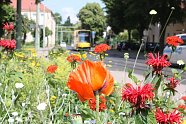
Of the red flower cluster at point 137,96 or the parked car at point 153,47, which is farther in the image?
the parked car at point 153,47

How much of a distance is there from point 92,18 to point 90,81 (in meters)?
115

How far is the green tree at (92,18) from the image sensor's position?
372 ft

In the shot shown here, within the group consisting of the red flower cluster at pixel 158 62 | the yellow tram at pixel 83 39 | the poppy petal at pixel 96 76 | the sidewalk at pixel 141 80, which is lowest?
the yellow tram at pixel 83 39

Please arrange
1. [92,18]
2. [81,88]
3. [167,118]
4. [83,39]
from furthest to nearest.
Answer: [92,18]
[83,39]
[167,118]
[81,88]

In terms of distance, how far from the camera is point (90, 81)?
5.15ft

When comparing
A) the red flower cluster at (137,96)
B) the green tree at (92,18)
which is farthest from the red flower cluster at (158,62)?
the green tree at (92,18)

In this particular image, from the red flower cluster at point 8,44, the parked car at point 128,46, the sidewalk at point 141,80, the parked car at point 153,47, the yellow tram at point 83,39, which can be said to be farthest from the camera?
the parked car at point 128,46

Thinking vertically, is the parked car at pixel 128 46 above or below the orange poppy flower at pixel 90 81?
below

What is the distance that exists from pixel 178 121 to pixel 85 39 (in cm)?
5659

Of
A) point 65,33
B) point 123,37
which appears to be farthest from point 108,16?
point 65,33

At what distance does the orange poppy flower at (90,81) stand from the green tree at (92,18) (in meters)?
108

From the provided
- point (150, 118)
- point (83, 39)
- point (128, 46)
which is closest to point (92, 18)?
point (128, 46)

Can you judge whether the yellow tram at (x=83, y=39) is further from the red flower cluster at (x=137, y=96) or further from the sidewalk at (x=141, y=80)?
the red flower cluster at (x=137, y=96)

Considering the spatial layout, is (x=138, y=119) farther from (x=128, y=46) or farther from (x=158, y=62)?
(x=128, y=46)
